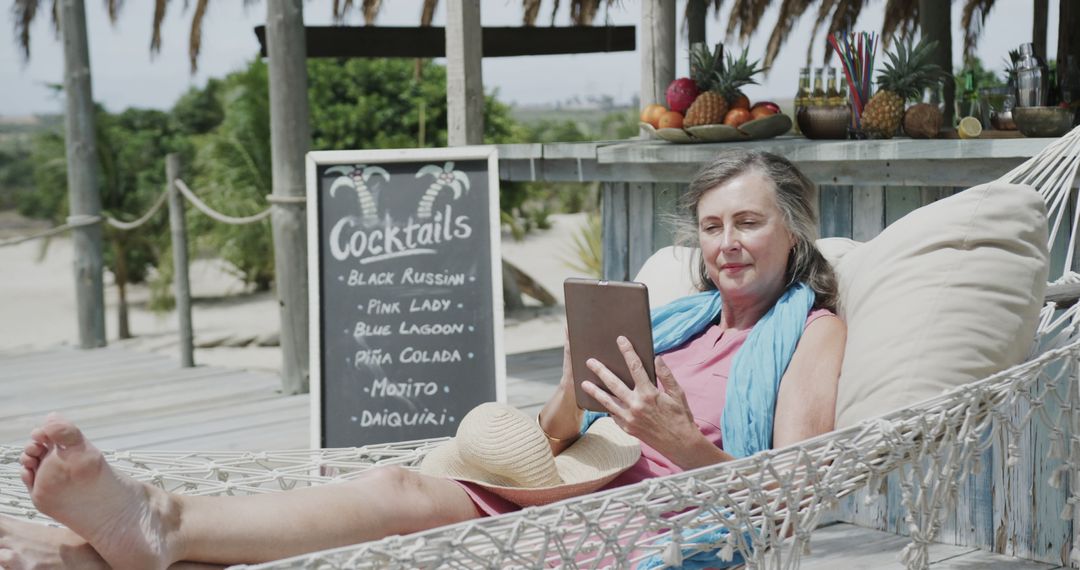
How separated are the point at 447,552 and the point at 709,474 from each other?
422 mm

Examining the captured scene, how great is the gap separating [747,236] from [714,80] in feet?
6.21

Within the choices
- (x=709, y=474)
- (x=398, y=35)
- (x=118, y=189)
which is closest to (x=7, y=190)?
(x=118, y=189)

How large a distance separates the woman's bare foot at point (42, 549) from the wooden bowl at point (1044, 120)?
7.62 feet

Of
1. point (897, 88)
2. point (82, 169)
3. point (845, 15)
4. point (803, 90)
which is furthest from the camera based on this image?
point (845, 15)

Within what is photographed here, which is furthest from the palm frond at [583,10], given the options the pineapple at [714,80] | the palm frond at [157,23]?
the pineapple at [714,80]

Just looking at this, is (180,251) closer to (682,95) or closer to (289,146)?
(289,146)

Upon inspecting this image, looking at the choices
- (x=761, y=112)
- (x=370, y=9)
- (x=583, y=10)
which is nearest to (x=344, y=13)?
Answer: (x=370, y=9)

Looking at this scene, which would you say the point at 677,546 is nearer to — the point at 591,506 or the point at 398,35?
the point at 591,506

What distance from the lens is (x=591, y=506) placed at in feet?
5.23

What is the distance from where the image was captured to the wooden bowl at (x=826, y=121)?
3.44 metres

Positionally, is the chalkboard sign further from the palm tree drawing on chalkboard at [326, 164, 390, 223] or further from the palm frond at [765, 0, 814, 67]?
the palm frond at [765, 0, 814, 67]

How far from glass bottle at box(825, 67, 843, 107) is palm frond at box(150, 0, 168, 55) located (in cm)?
462

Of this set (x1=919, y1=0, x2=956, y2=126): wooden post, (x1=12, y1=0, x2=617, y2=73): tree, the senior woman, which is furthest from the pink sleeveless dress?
(x1=12, y1=0, x2=617, y2=73): tree

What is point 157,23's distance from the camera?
23.1 feet
